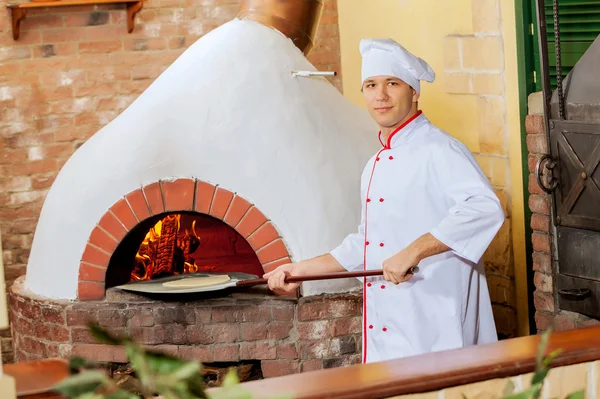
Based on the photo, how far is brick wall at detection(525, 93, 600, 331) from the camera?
13.0 ft

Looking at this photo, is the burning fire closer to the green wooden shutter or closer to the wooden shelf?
the wooden shelf

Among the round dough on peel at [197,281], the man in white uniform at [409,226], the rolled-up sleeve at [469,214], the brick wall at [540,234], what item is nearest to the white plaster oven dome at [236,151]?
the round dough on peel at [197,281]

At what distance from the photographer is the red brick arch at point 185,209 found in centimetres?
440

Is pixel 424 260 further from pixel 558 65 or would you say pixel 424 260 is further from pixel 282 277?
pixel 558 65

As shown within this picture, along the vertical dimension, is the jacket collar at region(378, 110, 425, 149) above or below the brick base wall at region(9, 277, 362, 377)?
above

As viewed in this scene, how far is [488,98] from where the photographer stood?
4641mm

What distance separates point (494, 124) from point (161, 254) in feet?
5.53

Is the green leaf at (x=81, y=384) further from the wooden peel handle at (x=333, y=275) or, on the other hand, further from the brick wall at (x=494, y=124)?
the brick wall at (x=494, y=124)

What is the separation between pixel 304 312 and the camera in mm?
4367

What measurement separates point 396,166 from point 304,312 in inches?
51.7

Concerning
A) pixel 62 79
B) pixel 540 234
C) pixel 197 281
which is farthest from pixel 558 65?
pixel 62 79

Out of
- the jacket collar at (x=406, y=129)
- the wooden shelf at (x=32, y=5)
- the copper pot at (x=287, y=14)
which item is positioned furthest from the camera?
the wooden shelf at (x=32, y=5)

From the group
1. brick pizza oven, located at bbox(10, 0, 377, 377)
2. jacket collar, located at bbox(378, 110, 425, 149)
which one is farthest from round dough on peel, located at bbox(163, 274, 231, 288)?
jacket collar, located at bbox(378, 110, 425, 149)

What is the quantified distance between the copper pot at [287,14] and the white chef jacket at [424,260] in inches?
70.0
